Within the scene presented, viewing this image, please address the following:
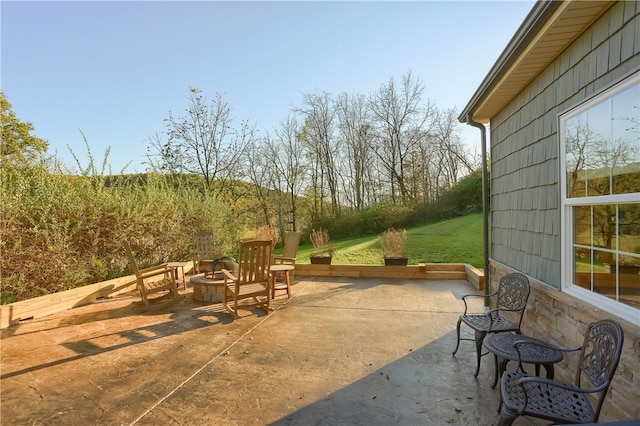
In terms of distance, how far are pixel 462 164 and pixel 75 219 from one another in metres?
13.7

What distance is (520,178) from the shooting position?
3.58m

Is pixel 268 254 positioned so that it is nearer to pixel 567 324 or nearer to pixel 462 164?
pixel 567 324

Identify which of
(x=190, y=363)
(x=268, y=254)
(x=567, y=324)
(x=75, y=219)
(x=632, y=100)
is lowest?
(x=190, y=363)

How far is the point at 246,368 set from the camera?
9.74 ft

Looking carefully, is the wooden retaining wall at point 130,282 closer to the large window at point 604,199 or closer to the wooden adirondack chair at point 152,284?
the wooden adirondack chair at point 152,284

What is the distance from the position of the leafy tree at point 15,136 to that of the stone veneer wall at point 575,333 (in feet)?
43.4

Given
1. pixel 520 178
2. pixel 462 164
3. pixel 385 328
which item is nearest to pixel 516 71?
pixel 520 178

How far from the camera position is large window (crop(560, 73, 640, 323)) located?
1.98 m

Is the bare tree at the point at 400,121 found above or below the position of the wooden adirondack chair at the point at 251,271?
above

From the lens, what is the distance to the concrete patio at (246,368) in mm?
2270

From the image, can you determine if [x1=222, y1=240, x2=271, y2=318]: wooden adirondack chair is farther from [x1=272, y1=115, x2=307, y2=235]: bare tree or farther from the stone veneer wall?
[x1=272, y1=115, x2=307, y2=235]: bare tree

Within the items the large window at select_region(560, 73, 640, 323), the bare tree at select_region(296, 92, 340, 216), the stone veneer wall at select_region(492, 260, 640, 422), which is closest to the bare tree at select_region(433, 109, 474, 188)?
the bare tree at select_region(296, 92, 340, 216)

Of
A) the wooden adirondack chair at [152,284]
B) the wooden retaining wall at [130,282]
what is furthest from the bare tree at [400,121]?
the wooden adirondack chair at [152,284]

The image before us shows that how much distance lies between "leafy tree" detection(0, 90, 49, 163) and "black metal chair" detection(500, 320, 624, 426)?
13.1 metres
